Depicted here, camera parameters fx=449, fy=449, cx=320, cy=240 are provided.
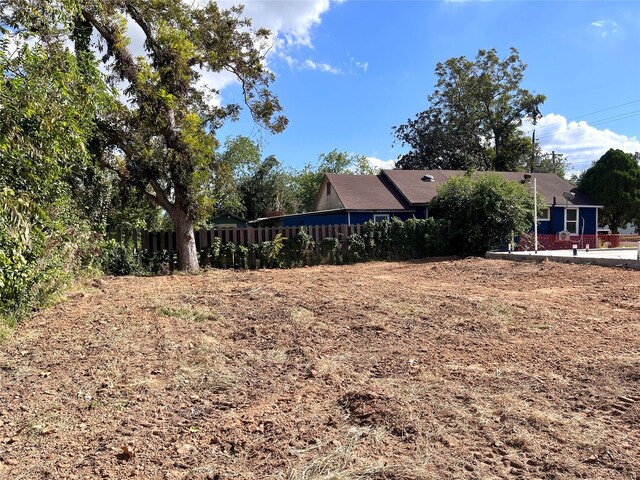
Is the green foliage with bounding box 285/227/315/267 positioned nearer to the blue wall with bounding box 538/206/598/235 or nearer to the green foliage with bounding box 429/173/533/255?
the green foliage with bounding box 429/173/533/255

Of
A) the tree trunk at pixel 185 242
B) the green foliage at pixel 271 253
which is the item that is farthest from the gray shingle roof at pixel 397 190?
the tree trunk at pixel 185 242

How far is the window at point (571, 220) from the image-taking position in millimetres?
25606

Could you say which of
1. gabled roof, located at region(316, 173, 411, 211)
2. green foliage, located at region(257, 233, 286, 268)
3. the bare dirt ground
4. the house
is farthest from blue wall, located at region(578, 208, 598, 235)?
the bare dirt ground

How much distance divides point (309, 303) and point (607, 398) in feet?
15.6

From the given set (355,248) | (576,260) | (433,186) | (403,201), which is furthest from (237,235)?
(433,186)

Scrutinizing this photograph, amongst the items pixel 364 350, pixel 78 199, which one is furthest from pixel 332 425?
pixel 78 199

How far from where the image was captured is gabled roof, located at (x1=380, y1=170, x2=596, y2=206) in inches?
927

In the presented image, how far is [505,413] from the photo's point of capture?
3389mm

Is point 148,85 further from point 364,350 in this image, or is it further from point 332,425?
point 332,425

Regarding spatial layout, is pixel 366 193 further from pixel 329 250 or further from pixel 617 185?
pixel 617 185

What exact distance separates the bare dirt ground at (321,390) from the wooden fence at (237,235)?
Answer: 6.28m

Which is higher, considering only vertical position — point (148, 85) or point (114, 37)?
point (114, 37)

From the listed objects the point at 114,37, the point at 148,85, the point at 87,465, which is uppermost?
the point at 114,37

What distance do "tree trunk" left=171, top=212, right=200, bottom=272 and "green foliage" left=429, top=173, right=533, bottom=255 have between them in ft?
34.0
